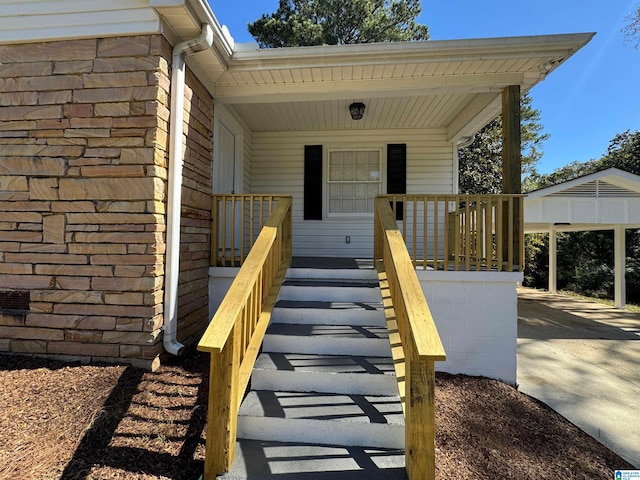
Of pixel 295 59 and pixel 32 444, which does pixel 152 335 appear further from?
pixel 295 59

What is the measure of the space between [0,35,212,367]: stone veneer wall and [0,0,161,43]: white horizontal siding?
0.09m

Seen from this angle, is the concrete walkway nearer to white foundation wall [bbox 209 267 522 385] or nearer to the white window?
white foundation wall [bbox 209 267 522 385]

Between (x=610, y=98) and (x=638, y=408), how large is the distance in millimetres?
35458

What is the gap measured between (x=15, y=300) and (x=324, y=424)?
10.5 feet

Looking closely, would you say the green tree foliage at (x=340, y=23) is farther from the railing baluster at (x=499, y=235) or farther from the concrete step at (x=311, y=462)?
the concrete step at (x=311, y=462)

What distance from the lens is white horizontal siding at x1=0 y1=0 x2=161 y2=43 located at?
3.09 metres

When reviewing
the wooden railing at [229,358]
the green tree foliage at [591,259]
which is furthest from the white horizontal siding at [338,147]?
the green tree foliage at [591,259]

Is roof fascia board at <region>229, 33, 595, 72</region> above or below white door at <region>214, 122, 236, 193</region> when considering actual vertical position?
above

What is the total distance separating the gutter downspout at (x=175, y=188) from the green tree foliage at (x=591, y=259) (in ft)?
57.9

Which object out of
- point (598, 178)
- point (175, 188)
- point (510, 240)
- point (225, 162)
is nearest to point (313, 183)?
point (225, 162)

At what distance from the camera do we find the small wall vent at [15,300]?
325 cm

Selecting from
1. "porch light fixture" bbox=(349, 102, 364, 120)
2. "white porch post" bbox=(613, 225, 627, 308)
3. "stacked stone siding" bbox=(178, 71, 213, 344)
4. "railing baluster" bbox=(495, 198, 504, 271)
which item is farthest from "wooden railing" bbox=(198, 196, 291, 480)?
"white porch post" bbox=(613, 225, 627, 308)

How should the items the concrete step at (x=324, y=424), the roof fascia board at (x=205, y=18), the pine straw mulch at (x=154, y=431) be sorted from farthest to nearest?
the roof fascia board at (x=205, y=18)
the concrete step at (x=324, y=424)
the pine straw mulch at (x=154, y=431)

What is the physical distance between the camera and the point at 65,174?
10.5 ft
